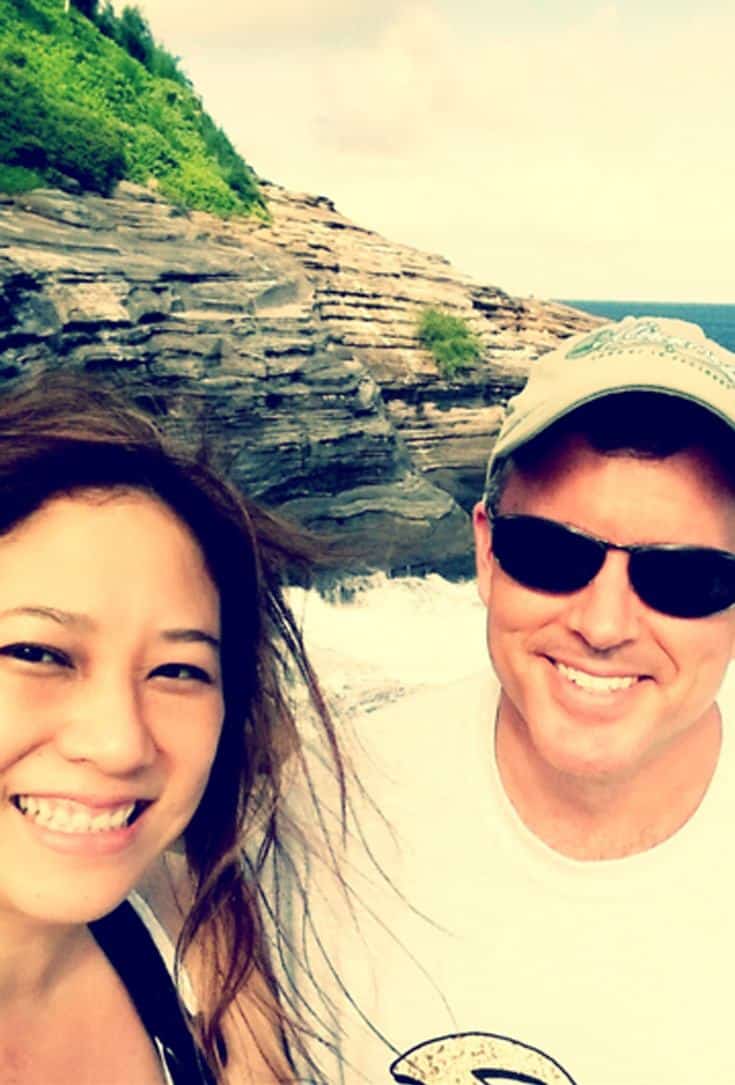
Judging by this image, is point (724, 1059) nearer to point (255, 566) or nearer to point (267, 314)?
point (255, 566)

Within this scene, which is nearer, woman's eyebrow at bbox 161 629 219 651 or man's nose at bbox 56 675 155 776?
man's nose at bbox 56 675 155 776

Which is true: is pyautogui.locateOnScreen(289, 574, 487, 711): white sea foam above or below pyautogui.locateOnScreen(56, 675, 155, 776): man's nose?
below

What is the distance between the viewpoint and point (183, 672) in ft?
6.40

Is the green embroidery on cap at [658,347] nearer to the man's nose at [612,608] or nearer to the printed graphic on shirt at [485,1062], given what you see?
the man's nose at [612,608]

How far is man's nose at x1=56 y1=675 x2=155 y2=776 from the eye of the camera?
1.75 m

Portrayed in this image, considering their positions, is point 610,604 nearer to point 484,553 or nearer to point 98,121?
point 484,553

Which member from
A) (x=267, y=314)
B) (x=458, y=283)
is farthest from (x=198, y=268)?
(x=458, y=283)

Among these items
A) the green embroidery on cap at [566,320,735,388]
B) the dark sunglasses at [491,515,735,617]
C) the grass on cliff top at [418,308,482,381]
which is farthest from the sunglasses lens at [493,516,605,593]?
the grass on cliff top at [418,308,482,381]

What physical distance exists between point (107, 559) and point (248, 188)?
21204mm

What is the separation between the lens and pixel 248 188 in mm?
21703

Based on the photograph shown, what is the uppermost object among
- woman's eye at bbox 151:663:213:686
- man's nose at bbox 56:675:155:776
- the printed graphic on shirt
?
woman's eye at bbox 151:663:213:686

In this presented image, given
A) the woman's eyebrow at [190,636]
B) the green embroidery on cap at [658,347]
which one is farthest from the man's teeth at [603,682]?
the woman's eyebrow at [190,636]

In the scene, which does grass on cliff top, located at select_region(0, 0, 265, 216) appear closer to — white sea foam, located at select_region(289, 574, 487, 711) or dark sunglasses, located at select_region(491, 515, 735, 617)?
white sea foam, located at select_region(289, 574, 487, 711)

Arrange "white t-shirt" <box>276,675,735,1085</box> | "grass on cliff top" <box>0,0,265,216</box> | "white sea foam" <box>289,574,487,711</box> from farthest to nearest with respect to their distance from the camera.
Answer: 1. "grass on cliff top" <box>0,0,265,216</box>
2. "white sea foam" <box>289,574,487,711</box>
3. "white t-shirt" <box>276,675,735,1085</box>
